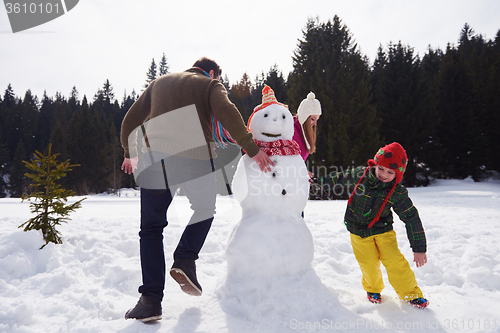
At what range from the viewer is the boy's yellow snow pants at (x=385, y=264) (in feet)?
6.95

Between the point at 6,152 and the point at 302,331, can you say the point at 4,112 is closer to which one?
the point at 6,152

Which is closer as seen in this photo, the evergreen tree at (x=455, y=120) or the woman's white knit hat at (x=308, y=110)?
the woman's white knit hat at (x=308, y=110)

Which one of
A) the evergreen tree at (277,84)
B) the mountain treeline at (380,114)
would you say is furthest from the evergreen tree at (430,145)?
the evergreen tree at (277,84)

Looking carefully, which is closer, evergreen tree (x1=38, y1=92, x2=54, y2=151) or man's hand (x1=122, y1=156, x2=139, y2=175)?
man's hand (x1=122, y1=156, x2=139, y2=175)

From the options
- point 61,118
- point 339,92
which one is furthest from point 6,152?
point 339,92

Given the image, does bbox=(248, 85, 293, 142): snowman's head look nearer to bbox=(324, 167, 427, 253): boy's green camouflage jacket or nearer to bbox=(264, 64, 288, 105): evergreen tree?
bbox=(324, 167, 427, 253): boy's green camouflage jacket

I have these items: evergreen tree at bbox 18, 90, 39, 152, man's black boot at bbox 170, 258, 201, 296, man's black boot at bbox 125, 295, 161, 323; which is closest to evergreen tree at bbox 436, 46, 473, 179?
man's black boot at bbox 170, 258, 201, 296

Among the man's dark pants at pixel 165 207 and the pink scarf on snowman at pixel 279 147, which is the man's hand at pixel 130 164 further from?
the pink scarf on snowman at pixel 279 147

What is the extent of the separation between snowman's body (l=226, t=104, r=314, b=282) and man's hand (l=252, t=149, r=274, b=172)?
13 centimetres

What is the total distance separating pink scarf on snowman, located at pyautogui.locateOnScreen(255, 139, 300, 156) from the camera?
2.36 metres

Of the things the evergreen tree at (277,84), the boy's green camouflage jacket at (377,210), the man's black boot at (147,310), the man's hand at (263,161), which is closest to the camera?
the man's black boot at (147,310)

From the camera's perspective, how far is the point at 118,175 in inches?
989

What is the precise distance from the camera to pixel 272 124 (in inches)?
95.1

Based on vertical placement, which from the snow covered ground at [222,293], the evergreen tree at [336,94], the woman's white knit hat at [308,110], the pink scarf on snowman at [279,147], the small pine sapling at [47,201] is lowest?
the snow covered ground at [222,293]
